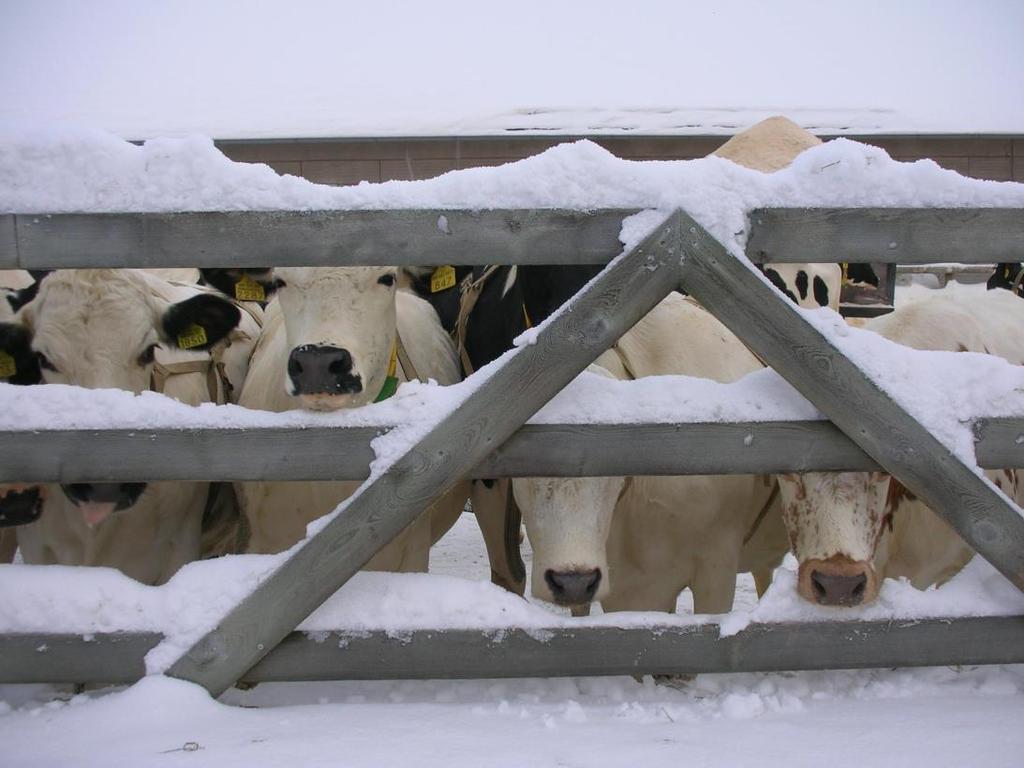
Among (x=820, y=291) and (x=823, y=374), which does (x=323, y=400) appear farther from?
(x=820, y=291)

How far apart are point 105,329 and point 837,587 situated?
102 inches

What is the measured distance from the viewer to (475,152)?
1241 cm

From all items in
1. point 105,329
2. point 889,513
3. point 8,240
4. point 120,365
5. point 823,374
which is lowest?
point 889,513

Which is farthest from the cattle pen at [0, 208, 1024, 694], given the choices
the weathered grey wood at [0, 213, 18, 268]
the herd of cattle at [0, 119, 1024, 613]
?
the herd of cattle at [0, 119, 1024, 613]

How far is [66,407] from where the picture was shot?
270cm

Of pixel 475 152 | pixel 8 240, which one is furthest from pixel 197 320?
pixel 475 152

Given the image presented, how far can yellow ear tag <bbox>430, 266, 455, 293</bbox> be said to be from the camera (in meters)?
3.86

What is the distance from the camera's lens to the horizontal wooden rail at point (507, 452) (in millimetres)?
2652

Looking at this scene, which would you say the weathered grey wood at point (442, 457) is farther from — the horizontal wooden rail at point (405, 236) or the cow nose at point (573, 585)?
the cow nose at point (573, 585)

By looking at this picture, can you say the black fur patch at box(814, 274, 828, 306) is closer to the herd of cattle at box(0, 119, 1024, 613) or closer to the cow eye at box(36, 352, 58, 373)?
the herd of cattle at box(0, 119, 1024, 613)

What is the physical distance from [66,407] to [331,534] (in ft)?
2.57

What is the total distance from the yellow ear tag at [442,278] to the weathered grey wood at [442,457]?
1.29m

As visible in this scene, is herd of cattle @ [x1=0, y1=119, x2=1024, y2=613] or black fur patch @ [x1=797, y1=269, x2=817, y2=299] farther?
black fur patch @ [x1=797, y1=269, x2=817, y2=299]

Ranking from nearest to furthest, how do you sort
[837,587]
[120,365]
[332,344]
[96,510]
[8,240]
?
1. [8,240]
2. [837,587]
3. [332,344]
4. [96,510]
5. [120,365]
